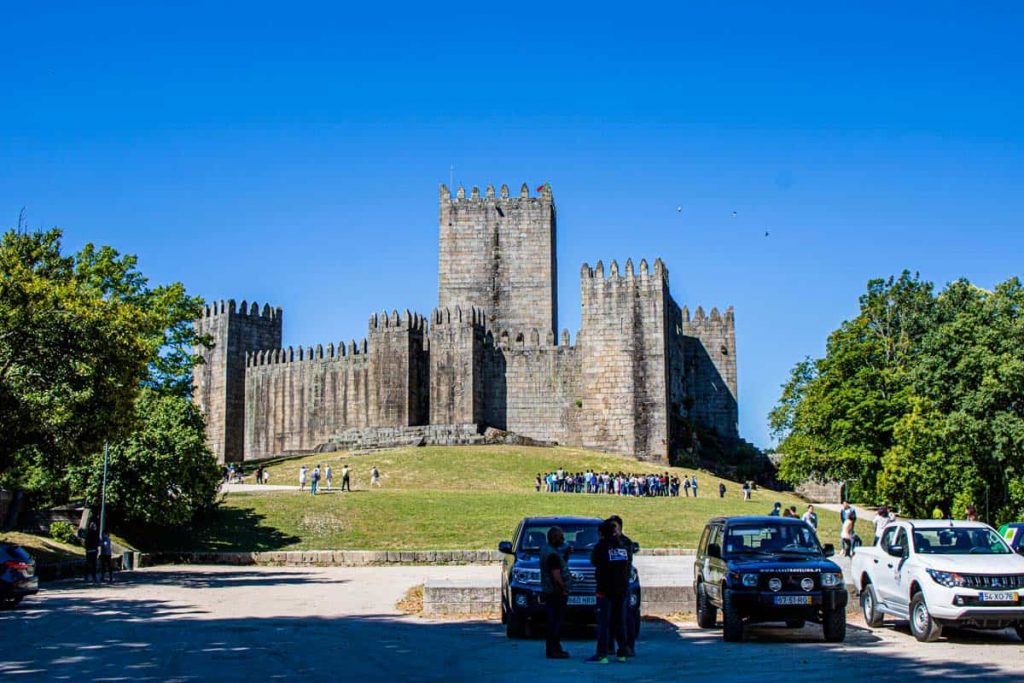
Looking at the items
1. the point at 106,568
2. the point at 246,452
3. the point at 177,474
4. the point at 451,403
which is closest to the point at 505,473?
the point at 451,403

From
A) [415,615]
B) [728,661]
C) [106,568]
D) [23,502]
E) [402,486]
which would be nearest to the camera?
[728,661]

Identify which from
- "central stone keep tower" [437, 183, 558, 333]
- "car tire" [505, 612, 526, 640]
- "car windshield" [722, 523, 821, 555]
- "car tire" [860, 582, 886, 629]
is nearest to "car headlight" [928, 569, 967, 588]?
"car windshield" [722, 523, 821, 555]

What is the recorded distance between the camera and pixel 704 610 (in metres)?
14.2

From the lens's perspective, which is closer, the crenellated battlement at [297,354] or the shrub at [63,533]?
the shrub at [63,533]

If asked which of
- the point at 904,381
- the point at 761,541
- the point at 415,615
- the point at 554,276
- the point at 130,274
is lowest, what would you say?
the point at 415,615

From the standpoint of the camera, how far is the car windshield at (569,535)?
13.9 metres

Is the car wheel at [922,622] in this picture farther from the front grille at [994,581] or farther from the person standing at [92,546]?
the person standing at [92,546]

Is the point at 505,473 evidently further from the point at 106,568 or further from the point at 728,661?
the point at 728,661

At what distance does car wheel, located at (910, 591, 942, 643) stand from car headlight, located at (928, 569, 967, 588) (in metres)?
0.27

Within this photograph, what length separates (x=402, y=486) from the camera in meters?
41.4

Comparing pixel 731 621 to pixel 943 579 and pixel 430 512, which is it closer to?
pixel 943 579

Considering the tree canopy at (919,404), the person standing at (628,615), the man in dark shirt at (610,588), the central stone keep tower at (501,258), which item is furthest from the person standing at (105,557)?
the central stone keep tower at (501,258)

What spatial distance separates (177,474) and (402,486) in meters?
14.0

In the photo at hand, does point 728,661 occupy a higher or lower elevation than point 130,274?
lower
